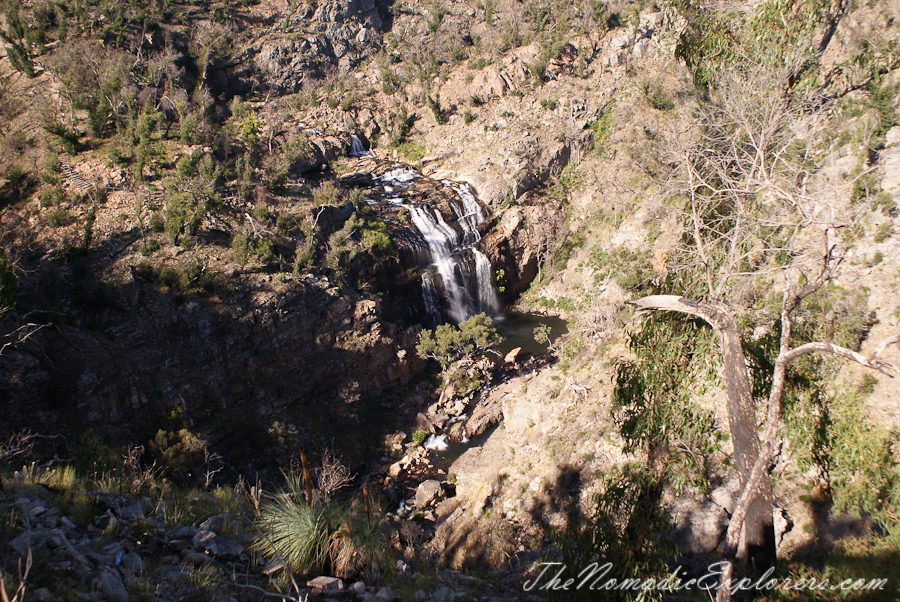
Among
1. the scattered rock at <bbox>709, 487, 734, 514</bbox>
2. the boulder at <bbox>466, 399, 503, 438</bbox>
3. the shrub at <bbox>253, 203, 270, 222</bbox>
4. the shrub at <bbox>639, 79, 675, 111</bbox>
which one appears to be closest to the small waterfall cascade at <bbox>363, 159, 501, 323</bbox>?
the shrub at <bbox>253, 203, 270, 222</bbox>

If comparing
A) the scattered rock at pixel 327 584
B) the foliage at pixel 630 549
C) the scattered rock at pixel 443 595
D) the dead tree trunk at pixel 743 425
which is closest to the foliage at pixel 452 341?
the scattered rock at pixel 443 595

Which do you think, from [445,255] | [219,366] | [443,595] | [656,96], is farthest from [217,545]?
[656,96]

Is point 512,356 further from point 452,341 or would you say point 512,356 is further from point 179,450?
point 179,450

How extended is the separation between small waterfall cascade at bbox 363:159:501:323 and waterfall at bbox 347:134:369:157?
464cm

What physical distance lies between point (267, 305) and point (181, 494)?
11983 mm

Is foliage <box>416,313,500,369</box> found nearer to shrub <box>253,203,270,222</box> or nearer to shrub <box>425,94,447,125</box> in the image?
shrub <box>253,203,270,222</box>

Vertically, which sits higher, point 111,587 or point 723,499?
point 111,587

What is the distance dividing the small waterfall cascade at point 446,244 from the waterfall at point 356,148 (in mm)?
4644

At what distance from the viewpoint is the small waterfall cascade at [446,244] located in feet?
90.2

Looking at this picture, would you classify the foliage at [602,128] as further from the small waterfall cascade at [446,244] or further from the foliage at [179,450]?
the foliage at [179,450]

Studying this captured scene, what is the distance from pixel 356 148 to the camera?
1401 inches

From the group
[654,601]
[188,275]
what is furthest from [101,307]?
[654,601]

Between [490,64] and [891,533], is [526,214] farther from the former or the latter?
[891,533]

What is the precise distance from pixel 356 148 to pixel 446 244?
12730 millimetres
